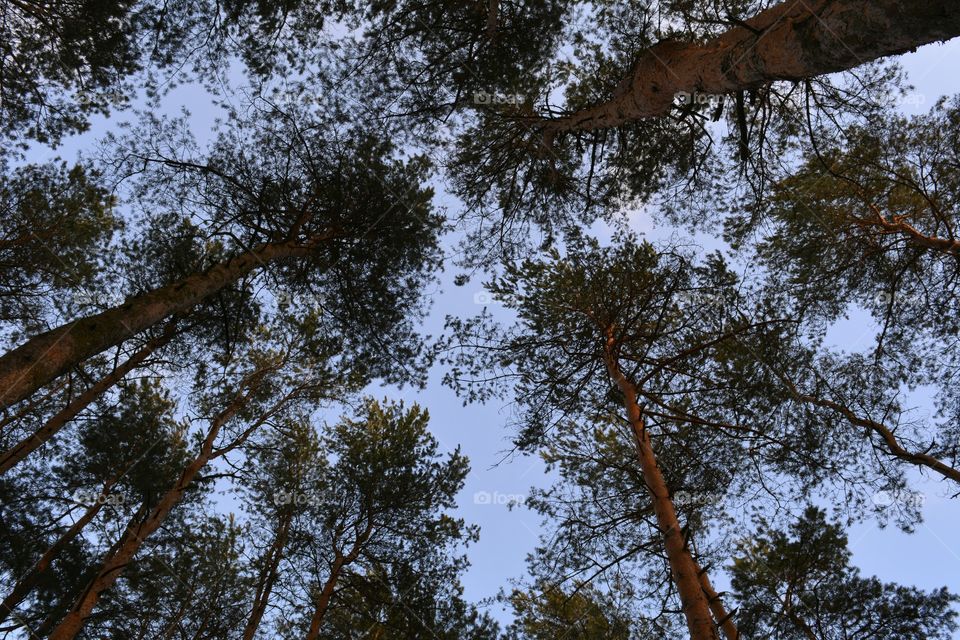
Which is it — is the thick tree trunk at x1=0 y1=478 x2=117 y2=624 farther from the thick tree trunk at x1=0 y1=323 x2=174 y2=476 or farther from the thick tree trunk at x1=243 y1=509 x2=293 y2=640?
the thick tree trunk at x1=243 y1=509 x2=293 y2=640

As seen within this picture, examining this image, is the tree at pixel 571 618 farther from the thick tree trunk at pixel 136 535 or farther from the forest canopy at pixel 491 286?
the thick tree trunk at pixel 136 535

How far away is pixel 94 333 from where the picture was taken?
448 cm

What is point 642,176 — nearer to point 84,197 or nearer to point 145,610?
point 84,197

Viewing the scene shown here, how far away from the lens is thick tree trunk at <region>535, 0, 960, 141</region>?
9.62 ft

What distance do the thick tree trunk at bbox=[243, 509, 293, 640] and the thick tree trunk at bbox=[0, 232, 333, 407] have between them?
5552 mm

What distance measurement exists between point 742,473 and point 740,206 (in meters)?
4.44

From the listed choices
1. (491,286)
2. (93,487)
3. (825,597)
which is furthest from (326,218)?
(825,597)

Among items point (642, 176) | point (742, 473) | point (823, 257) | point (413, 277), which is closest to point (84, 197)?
point (413, 277)

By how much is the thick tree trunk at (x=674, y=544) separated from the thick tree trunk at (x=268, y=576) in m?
6.91

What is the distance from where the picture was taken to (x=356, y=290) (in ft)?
27.5

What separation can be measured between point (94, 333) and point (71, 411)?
4.33m

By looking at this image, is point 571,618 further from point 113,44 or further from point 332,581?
point 113,44

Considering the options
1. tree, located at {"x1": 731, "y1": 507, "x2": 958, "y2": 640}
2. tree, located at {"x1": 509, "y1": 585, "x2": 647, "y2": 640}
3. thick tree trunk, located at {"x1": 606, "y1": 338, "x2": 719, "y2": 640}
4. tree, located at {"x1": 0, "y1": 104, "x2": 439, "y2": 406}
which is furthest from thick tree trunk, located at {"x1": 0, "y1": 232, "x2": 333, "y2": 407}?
tree, located at {"x1": 731, "y1": 507, "x2": 958, "y2": 640}

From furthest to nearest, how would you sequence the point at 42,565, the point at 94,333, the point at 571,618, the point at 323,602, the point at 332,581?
the point at 571,618
the point at 42,565
the point at 332,581
the point at 323,602
the point at 94,333
